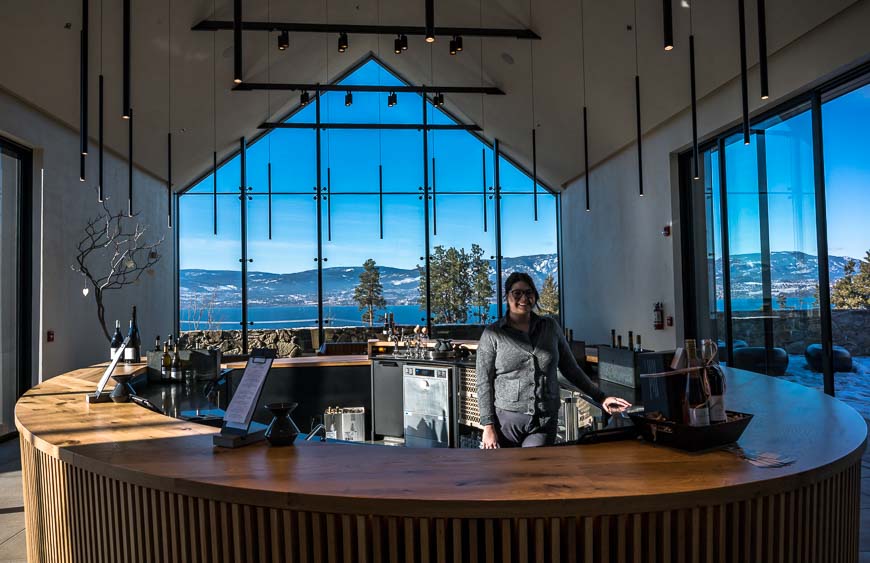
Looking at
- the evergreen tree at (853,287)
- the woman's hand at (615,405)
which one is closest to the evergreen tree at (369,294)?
the evergreen tree at (853,287)

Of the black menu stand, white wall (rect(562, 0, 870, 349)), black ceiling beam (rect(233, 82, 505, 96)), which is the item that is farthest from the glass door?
white wall (rect(562, 0, 870, 349))

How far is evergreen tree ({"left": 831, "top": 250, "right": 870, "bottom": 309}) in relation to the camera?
4781 mm

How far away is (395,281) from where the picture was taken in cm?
2258

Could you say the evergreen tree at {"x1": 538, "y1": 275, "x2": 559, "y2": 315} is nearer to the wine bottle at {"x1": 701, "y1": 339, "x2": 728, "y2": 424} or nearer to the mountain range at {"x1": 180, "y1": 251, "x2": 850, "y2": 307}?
the mountain range at {"x1": 180, "y1": 251, "x2": 850, "y2": 307}

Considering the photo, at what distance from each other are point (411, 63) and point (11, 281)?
301 inches

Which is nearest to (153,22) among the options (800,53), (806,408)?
(800,53)

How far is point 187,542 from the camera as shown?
65.4 inches

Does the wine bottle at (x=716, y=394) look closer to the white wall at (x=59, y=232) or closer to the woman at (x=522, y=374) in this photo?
the woman at (x=522, y=374)

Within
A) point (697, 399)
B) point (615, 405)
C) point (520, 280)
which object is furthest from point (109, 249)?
point (697, 399)

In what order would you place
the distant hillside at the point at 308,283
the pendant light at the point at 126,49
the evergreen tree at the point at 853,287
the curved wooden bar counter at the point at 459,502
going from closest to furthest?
the curved wooden bar counter at the point at 459,502 → the pendant light at the point at 126,49 → the evergreen tree at the point at 853,287 → the distant hillside at the point at 308,283

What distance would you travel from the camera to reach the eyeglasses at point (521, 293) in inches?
115

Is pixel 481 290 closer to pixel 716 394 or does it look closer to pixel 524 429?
pixel 524 429

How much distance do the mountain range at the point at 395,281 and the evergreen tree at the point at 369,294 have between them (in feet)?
3.09

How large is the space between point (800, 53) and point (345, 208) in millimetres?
21134
